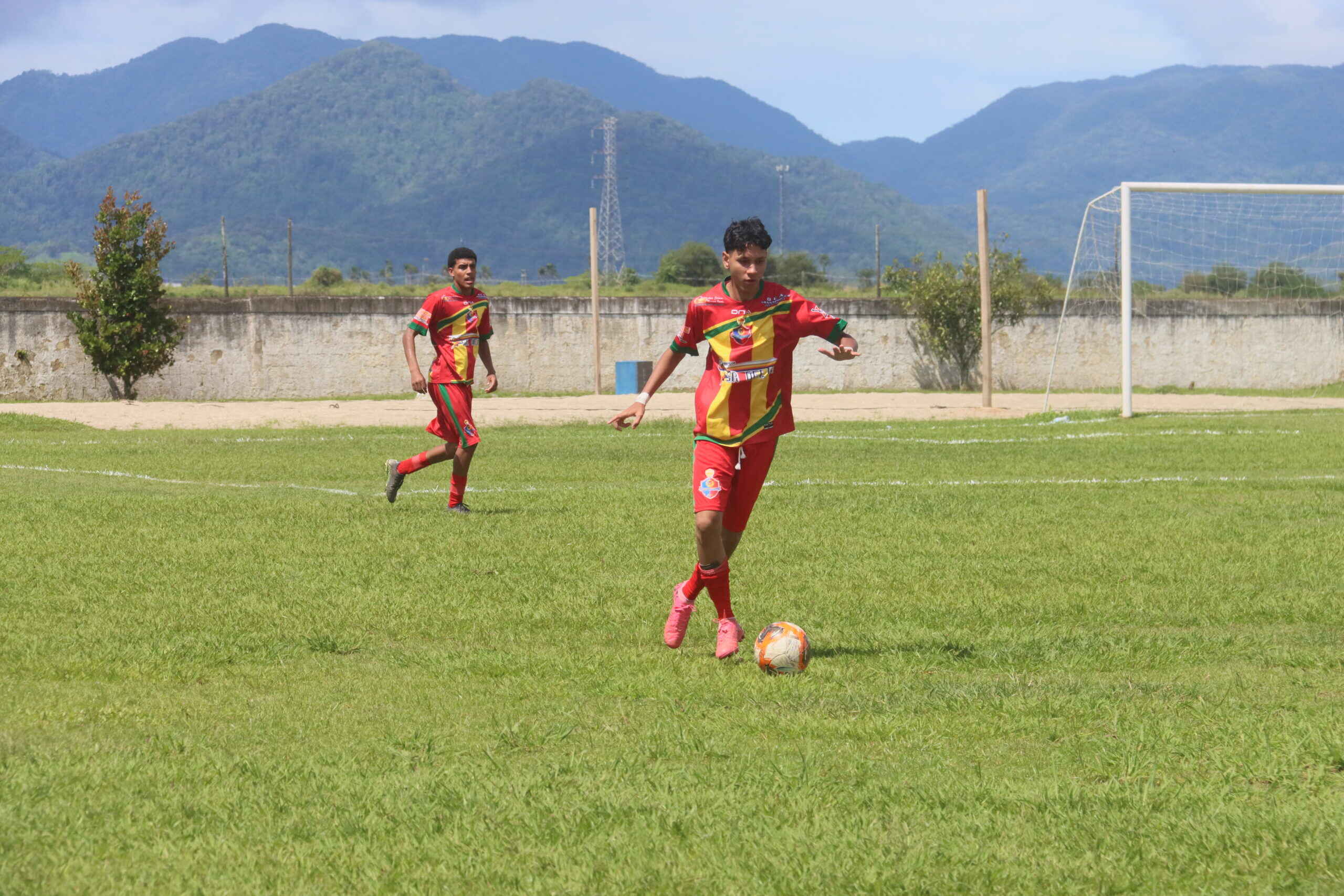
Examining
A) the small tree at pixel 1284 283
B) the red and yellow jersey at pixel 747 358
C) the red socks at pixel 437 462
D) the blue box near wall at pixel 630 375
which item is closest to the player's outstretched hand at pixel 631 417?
the red and yellow jersey at pixel 747 358

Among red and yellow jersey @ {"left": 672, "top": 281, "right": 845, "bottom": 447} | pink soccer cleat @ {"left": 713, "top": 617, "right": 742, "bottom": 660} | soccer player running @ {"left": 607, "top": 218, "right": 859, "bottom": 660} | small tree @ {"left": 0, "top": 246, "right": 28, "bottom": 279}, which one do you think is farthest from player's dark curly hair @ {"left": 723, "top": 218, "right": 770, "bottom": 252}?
small tree @ {"left": 0, "top": 246, "right": 28, "bottom": 279}

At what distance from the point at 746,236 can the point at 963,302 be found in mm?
32137

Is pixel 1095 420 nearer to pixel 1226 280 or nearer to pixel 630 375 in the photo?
pixel 630 375

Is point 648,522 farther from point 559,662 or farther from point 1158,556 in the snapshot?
point 559,662

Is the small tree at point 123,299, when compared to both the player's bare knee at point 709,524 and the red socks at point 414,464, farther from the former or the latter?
the player's bare knee at point 709,524

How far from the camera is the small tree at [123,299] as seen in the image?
32594 millimetres

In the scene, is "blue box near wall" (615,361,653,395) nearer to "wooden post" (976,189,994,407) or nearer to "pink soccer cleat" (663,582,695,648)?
"wooden post" (976,189,994,407)

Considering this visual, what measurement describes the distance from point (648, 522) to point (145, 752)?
6265 millimetres

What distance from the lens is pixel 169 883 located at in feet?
11.2

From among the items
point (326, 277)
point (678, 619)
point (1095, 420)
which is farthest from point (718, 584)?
point (326, 277)

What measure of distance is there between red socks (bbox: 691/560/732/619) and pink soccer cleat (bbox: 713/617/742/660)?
0.29ft

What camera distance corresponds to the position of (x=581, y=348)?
37125 millimetres

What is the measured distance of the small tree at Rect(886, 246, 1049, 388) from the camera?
37.5 metres

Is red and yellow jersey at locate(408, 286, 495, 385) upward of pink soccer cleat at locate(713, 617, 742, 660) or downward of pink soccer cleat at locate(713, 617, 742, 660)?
upward
